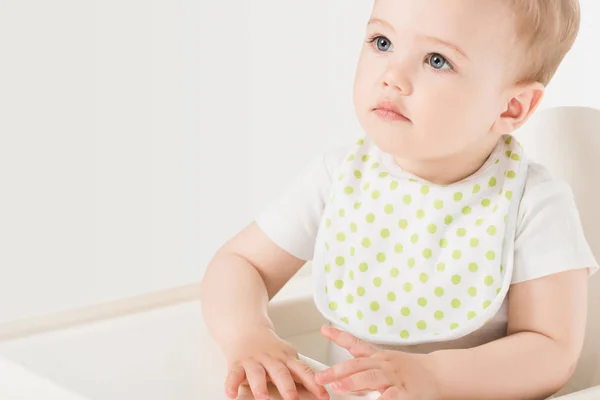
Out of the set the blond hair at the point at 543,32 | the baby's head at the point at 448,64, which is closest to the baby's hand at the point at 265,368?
the baby's head at the point at 448,64

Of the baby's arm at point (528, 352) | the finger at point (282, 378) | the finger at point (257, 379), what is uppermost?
the baby's arm at point (528, 352)

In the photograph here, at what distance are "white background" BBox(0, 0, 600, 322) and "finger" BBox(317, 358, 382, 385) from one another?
3.35ft

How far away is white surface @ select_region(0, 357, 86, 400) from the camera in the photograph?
3.12 feet

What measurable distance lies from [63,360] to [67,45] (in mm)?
1101

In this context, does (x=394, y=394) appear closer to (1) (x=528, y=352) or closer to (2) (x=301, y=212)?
(1) (x=528, y=352)

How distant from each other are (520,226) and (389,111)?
0.17 m

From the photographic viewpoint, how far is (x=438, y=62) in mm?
1020

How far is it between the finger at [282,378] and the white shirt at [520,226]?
0.17 meters

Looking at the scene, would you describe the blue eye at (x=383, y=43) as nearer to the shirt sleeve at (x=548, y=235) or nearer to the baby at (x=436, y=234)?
the baby at (x=436, y=234)

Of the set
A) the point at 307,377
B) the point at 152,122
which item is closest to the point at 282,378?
the point at 307,377

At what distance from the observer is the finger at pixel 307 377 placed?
934 mm

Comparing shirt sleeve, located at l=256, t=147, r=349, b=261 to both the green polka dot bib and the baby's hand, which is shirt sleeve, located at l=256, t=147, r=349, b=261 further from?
the baby's hand

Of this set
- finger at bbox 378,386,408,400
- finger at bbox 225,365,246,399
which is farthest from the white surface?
finger at bbox 378,386,408,400

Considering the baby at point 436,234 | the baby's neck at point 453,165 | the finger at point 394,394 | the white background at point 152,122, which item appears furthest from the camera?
the white background at point 152,122
